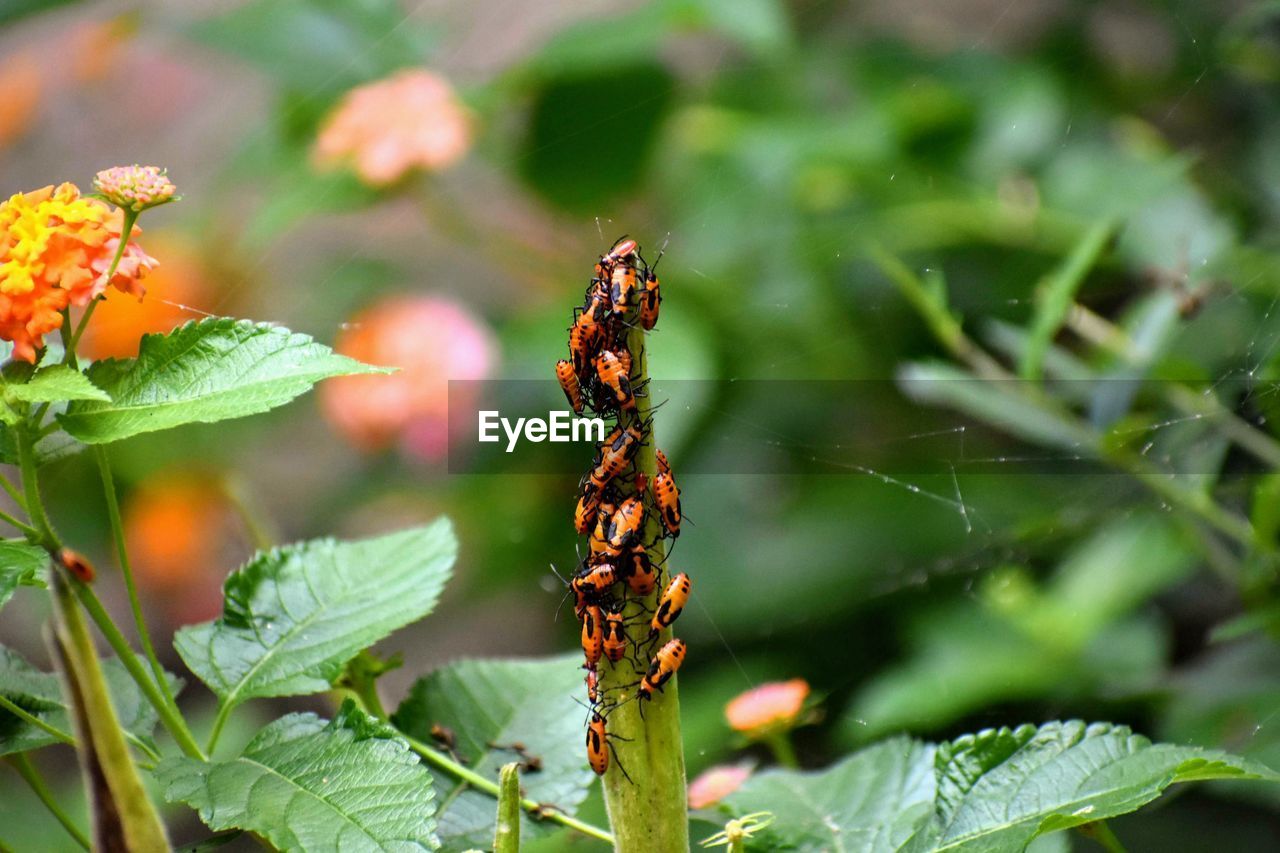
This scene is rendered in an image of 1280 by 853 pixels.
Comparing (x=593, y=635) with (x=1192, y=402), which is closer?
(x=593, y=635)

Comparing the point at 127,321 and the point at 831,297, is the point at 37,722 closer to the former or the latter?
the point at 127,321

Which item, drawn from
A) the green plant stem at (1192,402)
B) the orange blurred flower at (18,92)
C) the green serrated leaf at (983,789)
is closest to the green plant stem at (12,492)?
the green serrated leaf at (983,789)

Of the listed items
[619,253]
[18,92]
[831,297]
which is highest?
[18,92]

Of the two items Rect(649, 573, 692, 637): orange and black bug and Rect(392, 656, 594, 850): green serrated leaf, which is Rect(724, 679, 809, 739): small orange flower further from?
Rect(649, 573, 692, 637): orange and black bug

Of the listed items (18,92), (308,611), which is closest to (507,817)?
(308,611)

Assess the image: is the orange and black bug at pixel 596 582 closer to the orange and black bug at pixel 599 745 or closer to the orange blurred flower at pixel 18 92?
the orange and black bug at pixel 599 745

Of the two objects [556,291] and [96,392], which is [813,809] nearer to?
[96,392]

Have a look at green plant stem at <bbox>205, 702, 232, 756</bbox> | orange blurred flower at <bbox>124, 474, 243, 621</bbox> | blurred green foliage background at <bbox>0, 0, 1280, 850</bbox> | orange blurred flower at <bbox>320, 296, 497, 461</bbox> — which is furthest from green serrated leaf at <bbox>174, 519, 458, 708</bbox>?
orange blurred flower at <bbox>124, 474, 243, 621</bbox>
